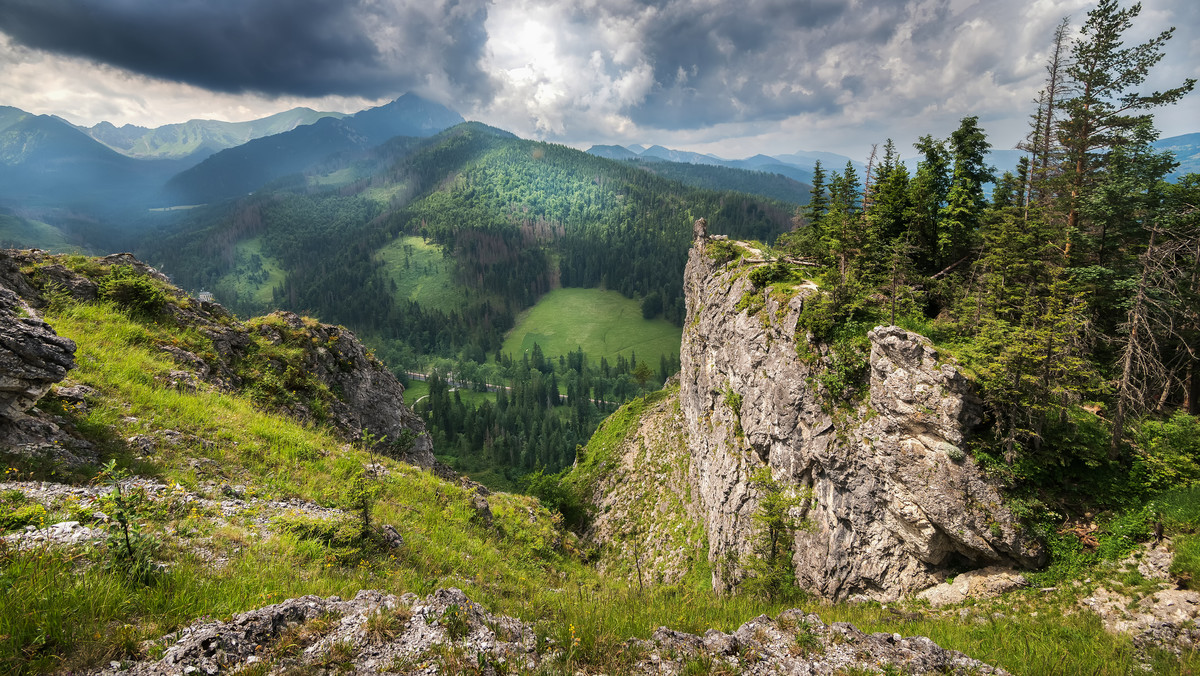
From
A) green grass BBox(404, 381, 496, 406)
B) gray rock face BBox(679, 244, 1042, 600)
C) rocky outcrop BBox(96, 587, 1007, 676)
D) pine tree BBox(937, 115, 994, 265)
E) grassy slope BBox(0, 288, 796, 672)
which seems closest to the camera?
grassy slope BBox(0, 288, 796, 672)

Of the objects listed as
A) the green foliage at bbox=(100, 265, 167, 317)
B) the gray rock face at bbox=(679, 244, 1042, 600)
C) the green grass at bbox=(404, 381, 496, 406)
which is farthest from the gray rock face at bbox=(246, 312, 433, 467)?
the green grass at bbox=(404, 381, 496, 406)

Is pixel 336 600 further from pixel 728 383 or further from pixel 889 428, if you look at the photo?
pixel 728 383

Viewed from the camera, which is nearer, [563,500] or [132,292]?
[132,292]

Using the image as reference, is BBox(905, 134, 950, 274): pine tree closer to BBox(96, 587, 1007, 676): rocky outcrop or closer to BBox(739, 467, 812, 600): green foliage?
BBox(739, 467, 812, 600): green foliage

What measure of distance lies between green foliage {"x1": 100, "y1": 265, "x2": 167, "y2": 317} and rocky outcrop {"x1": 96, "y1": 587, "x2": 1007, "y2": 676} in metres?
18.5

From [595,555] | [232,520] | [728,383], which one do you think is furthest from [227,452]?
[595,555]

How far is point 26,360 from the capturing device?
8.88 meters

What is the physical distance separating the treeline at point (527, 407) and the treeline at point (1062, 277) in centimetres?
8564

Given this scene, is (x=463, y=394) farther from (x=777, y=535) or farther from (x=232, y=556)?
(x=232, y=556)

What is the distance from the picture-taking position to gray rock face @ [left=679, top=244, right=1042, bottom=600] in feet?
64.2

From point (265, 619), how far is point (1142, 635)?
70.2 feet

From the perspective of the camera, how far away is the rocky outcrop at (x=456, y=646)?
5.30 m

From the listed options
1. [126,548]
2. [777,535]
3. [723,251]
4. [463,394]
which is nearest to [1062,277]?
[777,535]

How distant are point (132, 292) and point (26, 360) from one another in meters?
11.1
